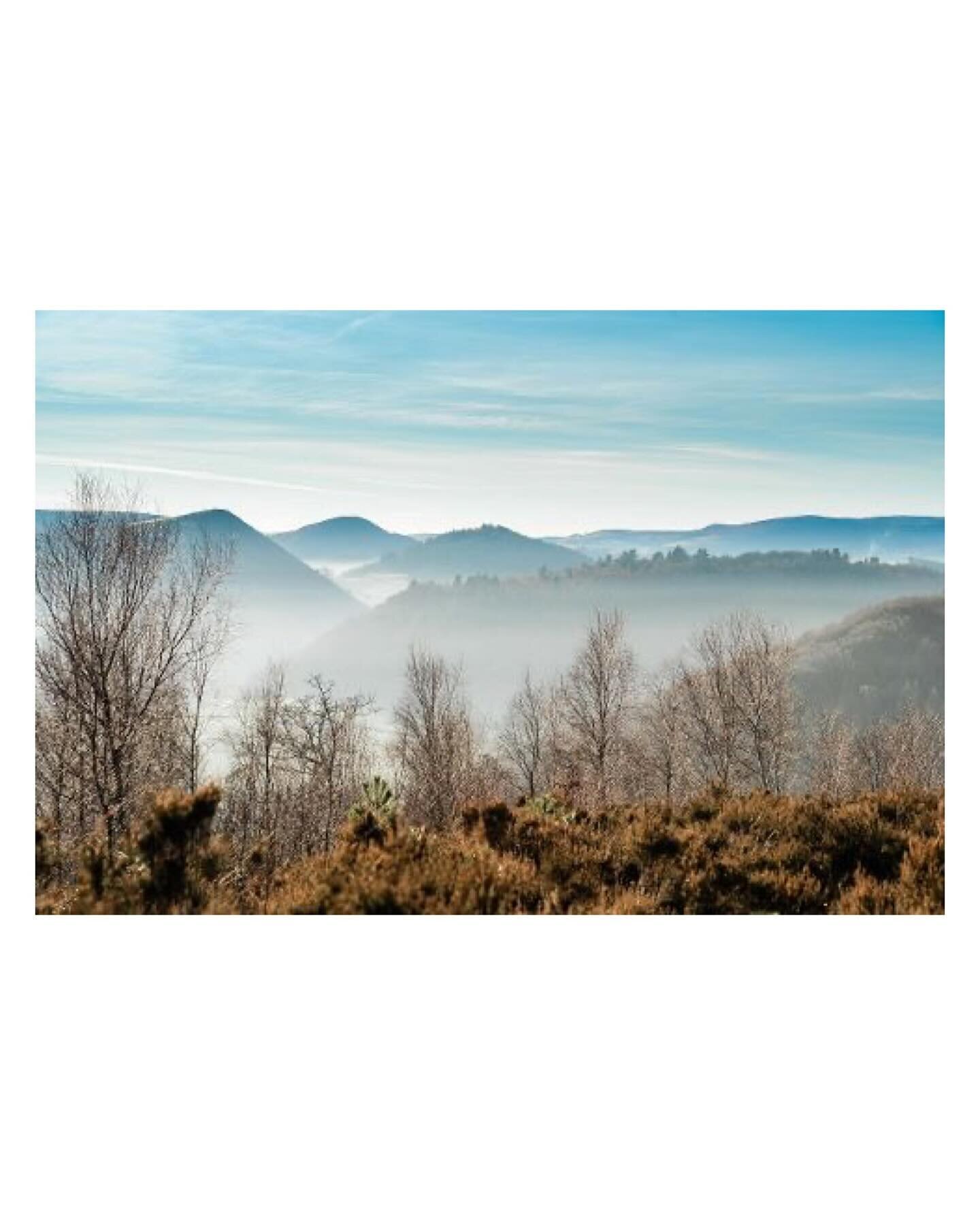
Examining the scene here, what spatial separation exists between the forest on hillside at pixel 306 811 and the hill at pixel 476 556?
77 centimetres

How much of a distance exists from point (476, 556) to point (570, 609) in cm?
327

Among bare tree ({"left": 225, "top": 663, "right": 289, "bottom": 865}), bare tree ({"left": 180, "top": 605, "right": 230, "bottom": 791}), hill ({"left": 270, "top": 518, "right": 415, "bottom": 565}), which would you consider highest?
hill ({"left": 270, "top": 518, "right": 415, "bottom": 565})

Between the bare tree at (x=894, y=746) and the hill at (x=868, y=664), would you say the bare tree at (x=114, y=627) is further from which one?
the bare tree at (x=894, y=746)

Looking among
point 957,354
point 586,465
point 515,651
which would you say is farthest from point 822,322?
point 515,651

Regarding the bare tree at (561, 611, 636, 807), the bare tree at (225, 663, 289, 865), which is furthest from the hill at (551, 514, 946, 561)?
the bare tree at (561, 611, 636, 807)

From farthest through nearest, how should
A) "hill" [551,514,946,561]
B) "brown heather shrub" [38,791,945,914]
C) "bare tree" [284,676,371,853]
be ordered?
"bare tree" [284,676,371,853] → "hill" [551,514,946,561] → "brown heather shrub" [38,791,945,914]

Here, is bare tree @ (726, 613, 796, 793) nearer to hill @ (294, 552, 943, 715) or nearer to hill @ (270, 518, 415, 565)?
hill @ (294, 552, 943, 715)

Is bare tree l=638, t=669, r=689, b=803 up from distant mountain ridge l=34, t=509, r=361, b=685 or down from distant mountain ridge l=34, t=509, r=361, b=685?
down

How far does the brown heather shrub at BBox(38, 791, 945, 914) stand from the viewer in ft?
13.0

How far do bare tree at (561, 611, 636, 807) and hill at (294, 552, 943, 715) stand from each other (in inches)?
11.1

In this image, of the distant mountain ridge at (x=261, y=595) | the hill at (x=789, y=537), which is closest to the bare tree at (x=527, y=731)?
the distant mountain ridge at (x=261, y=595)

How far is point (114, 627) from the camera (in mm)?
6023
